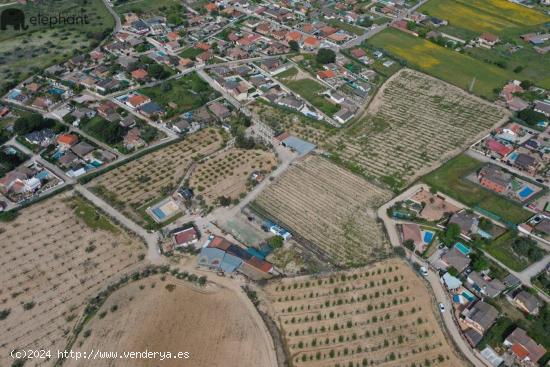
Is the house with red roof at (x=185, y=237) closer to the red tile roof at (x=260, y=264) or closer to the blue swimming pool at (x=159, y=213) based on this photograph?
the blue swimming pool at (x=159, y=213)

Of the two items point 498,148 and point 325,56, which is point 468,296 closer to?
point 498,148

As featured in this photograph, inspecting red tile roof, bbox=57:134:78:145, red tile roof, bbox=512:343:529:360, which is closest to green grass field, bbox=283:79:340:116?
red tile roof, bbox=57:134:78:145

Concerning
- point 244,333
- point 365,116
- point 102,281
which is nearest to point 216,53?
point 365,116

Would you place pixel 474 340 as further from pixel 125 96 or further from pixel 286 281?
pixel 125 96

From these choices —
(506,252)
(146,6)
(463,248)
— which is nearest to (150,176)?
(463,248)

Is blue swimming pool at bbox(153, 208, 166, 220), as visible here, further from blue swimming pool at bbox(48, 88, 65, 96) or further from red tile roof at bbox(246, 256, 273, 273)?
blue swimming pool at bbox(48, 88, 65, 96)

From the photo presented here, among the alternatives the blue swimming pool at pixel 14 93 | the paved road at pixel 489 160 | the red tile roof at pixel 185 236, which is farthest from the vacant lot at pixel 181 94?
the paved road at pixel 489 160
